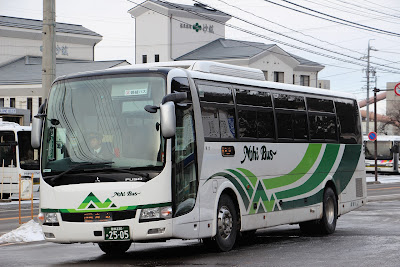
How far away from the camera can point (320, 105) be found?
59.1ft

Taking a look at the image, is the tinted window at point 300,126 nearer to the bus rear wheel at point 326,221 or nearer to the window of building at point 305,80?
the bus rear wheel at point 326,221

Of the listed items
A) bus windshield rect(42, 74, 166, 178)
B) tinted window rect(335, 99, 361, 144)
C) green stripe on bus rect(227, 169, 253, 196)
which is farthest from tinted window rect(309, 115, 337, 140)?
bus windshield rect(42, 74, 166, 178)

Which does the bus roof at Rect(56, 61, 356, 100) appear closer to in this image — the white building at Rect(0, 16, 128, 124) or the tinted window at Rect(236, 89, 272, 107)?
the tinted window at Rect(236, 89, 272, 107)

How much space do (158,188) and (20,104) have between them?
57.9 meters

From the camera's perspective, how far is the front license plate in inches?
476

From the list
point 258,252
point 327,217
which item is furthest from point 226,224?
point 327,217

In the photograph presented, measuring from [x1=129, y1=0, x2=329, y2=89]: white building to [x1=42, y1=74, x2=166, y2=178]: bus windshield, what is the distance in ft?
192

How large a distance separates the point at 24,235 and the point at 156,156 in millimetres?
6476

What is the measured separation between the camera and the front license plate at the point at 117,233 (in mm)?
12094

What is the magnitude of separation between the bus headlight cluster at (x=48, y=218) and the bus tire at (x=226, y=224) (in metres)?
2.64

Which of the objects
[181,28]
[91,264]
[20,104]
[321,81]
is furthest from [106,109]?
[321,81]

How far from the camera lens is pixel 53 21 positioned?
19438mm

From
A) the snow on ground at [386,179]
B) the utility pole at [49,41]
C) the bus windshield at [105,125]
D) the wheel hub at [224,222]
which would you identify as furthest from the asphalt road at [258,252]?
the snow on ground at [386,179]

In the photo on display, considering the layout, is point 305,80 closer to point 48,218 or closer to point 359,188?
point 359,188
